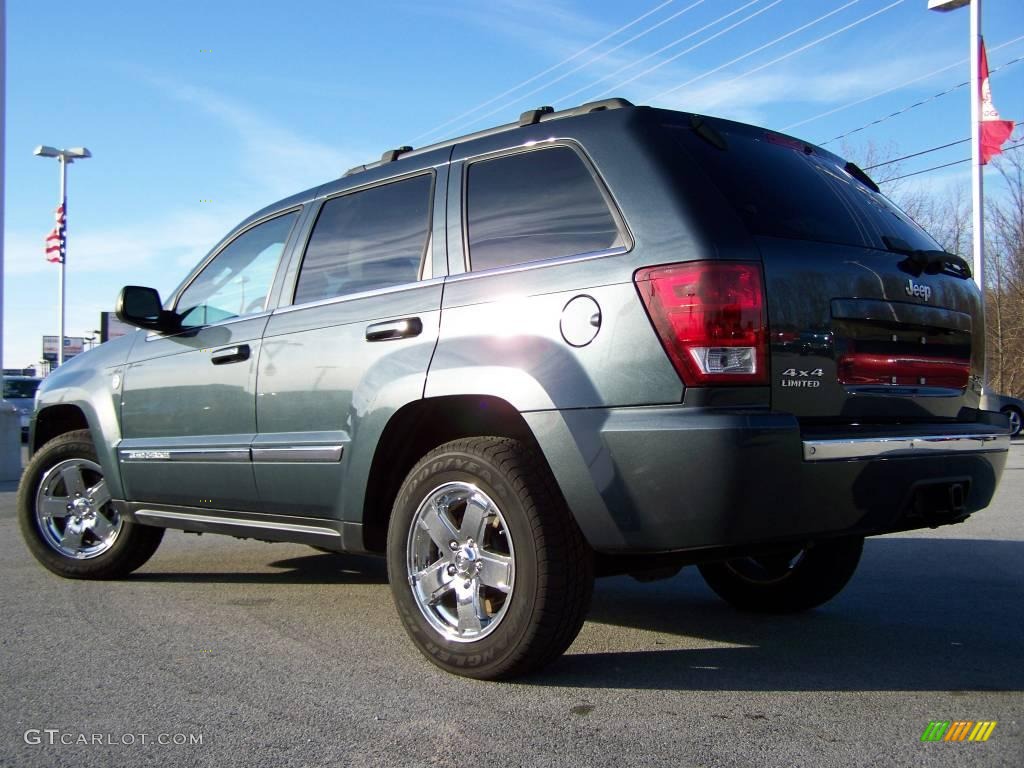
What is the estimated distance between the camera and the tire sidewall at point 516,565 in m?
3.28

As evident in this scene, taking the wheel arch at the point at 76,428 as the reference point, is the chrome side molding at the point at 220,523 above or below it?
below

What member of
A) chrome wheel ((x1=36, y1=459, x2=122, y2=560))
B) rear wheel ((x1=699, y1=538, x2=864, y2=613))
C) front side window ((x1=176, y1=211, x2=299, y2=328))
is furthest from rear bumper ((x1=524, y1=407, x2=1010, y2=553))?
chrome wheel ((x1=36, y1=459, x2=122, y2=560))

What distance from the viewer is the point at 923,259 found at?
3.74 m

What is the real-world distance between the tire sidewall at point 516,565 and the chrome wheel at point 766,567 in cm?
162

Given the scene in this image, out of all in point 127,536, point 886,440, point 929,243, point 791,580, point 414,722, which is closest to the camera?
point 414,722

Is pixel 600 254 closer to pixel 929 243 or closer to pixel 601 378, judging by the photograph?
pixel 601 378

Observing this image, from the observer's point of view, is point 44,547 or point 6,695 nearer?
point 6,695

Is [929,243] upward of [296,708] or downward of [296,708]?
upward

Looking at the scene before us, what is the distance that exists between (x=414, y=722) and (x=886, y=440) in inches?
68.6

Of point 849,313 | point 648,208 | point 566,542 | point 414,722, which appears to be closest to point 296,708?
point 414,722

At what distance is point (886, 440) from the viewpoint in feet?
10.9

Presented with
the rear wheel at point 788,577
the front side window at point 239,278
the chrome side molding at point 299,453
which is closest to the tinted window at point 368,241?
the front side window at point 239,278

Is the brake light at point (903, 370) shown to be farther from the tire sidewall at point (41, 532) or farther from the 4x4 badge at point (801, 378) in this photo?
the tire sidewall at point (41, 532)

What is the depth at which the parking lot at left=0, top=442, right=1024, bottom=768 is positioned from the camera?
289 centimetres
